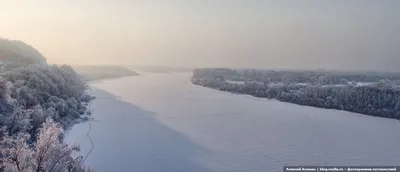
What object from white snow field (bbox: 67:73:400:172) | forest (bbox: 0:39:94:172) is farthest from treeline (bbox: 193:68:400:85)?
forest (bbox: 0:39:94:172)

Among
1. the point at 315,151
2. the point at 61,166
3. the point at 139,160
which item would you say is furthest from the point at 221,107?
the point at 61,166

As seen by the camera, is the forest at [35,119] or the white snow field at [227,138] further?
the white snow field at [227,138]

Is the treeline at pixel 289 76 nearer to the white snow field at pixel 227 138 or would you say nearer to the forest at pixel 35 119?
the white snow field at pixel 227 138

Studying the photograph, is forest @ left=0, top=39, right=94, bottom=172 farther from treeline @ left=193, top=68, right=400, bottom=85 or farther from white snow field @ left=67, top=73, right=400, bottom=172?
treeline @ left=193, top=68, right=400, bottom=85

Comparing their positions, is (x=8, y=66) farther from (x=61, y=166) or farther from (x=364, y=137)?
(x=364, y=137)

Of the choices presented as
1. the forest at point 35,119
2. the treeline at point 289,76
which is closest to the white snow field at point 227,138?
the forest at point 35,119

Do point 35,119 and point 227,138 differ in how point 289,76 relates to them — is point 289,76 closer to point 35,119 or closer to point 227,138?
point 227,138

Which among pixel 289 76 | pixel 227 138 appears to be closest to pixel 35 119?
pixel 227 138
